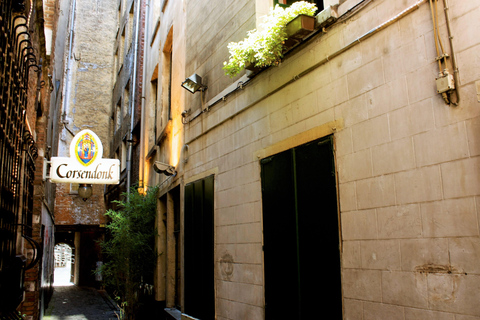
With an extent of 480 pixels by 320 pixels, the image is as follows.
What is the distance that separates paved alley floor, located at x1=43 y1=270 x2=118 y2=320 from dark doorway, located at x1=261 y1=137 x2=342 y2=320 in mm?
8744

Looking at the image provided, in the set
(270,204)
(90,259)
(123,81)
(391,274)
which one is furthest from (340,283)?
(90,259)

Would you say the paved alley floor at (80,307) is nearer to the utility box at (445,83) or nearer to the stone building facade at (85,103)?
the stone building facade at (85,103)

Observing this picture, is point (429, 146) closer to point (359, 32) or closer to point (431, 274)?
point (431, 274)

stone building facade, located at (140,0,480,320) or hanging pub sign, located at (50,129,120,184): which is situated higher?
hanging pub sign, located at (50,129,120,184)

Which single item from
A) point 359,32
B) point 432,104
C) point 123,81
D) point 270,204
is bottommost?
point 270,204

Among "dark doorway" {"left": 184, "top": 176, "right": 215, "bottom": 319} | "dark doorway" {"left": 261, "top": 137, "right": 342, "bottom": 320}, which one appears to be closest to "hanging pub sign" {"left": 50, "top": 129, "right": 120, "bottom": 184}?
"dark doorway" {"left": 184, "top": 176, "right": 215, "bottom": 319}

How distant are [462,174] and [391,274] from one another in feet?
3.53

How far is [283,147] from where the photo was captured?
526cm

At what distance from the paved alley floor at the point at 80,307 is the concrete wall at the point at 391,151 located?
8727 millimetres

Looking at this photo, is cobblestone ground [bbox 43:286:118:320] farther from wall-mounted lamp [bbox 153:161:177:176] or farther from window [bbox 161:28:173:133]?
window [bbox 161:28:173:133]

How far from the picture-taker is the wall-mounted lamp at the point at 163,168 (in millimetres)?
9297

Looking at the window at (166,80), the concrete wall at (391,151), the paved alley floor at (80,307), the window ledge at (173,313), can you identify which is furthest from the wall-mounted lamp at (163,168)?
the paved alley floor at (80,307)

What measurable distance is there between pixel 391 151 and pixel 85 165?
8.22 meters

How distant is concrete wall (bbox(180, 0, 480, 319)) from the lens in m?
3.11
